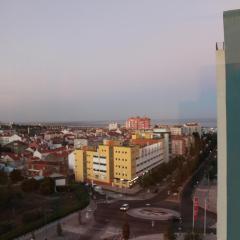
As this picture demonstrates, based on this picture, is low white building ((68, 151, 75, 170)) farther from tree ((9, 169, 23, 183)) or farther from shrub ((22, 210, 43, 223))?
shrub ((22, 210, 43, 223))

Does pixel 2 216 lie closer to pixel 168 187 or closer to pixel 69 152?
pixel 168 187

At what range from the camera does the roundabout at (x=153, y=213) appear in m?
4.70

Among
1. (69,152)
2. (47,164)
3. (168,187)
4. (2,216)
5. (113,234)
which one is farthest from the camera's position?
(69,152)

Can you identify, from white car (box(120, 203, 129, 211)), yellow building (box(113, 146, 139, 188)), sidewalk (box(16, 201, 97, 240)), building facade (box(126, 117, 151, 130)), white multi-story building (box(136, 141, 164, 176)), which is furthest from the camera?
building facade (box(126, 117, 151, 130))

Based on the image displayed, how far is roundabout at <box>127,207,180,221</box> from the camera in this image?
15.4ft

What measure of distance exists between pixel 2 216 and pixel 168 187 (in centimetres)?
310

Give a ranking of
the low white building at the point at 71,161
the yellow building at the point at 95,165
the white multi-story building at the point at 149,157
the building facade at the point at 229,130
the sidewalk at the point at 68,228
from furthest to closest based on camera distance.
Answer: the low white building at the point at 71,161 < the white multi-story building at the point at 149,157 < the yellow building at the point at 95,165 < the sidewalk at the point at 68,228 < the building facade at the point at 229,130

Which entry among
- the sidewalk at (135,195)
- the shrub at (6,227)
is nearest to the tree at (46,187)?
the sidewalk at (135,195)

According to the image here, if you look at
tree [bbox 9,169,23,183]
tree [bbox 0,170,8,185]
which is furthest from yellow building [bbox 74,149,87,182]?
tree [bbox 0,170,8,185]

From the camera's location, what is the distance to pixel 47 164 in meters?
7.82

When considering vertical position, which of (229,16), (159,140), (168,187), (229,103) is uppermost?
(229,16)

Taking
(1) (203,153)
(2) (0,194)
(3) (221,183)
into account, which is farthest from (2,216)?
(1) (203,153)

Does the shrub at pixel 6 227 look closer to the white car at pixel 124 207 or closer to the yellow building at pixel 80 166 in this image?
the white car at pixel 124 207

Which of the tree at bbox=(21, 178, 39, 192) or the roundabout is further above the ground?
the tree at bbox=(21, 178, 39, 192)
